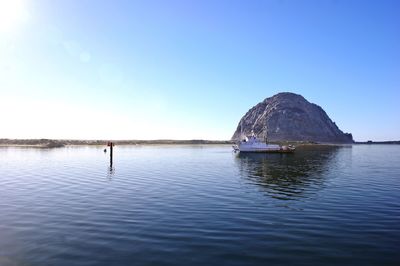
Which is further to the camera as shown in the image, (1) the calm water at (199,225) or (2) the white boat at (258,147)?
(2) the white boat at (258,147)

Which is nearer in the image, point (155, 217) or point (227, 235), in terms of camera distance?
point (227, 235)

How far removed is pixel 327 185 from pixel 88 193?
24.6m

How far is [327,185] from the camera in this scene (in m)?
34.7

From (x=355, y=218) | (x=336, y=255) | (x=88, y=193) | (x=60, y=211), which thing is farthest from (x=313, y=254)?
(x=88, y=193)

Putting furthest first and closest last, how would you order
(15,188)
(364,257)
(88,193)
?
(15,188)
(88,193)
(364,257)

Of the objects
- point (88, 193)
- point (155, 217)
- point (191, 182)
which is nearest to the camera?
point (155, 217)

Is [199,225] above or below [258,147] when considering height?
below

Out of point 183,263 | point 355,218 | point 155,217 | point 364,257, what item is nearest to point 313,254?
point 364,257

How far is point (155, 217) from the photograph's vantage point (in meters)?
20.2

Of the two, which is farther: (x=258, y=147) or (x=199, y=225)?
(x=258, y=147)

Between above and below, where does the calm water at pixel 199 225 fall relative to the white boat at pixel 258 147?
below

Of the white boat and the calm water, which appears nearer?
the calm water

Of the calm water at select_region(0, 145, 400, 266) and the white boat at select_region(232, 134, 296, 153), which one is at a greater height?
the white boat at select_region(232, 134, 296, 153)

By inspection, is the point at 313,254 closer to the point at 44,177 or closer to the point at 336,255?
the point at 336,255
